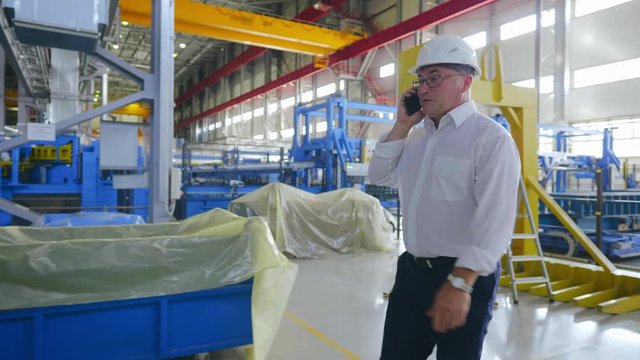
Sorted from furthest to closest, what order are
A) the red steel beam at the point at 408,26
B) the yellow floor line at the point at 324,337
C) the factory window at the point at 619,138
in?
the factory window at the point at 619,138, the red steel beam at the point at 408,26, the yellow floor line at the point at 324,337

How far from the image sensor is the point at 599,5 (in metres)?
12.9

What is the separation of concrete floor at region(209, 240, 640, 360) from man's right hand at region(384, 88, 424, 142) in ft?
6.81

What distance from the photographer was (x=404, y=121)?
1.91 m

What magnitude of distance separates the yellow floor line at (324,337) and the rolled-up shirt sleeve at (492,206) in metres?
2.15

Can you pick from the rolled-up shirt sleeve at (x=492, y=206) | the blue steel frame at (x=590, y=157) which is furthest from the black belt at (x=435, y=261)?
the blue steel frame at (x=590, y=157)

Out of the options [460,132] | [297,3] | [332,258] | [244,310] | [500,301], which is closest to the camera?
[460,132]

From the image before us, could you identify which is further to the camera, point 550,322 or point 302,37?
point 302,37

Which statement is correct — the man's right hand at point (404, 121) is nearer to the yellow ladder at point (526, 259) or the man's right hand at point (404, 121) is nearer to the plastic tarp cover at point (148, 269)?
the plastic tarp cover at point (148, 269)

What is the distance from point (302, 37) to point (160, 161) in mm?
10898

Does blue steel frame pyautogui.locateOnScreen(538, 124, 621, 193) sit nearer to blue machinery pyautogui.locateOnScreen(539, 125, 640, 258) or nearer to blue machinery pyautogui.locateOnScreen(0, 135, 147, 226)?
blue machinery pyautogui.locateOnScreen(539, 125, 640, 258)

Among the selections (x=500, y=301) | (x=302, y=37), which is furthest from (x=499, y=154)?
(x=302, y=37)

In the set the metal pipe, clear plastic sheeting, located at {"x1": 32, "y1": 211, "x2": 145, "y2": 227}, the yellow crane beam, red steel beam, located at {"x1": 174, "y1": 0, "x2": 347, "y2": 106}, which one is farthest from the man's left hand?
red steel beam, located at {"x1": 174, "y1": 0, "x2": 347, "y2": 106}

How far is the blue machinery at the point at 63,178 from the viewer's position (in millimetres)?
6637

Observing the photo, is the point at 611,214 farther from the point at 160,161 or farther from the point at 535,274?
the point at 160,161
